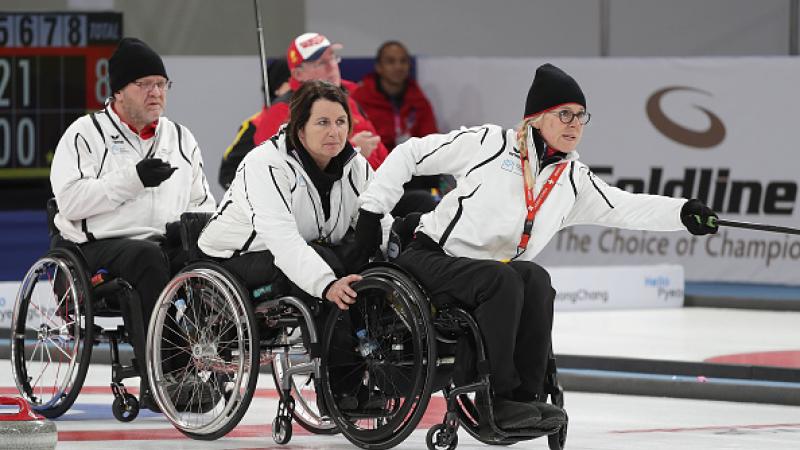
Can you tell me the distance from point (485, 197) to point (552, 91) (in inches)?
15.2

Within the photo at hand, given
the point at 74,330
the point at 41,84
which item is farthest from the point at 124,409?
the point at 41,84

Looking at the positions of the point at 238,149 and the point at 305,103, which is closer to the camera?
the point at 305,103

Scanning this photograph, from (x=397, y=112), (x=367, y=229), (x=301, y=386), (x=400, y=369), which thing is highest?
(x=397, y=112)

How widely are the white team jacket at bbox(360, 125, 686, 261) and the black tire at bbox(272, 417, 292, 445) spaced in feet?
2.39

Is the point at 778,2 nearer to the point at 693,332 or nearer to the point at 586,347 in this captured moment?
the point at 693,332

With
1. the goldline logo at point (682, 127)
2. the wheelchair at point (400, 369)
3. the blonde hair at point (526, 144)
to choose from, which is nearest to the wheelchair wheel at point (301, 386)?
the wheelchair at point (400, 369)

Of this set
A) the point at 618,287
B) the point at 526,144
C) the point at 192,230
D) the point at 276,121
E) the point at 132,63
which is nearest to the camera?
the point at 526,144

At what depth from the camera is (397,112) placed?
38.5 feet

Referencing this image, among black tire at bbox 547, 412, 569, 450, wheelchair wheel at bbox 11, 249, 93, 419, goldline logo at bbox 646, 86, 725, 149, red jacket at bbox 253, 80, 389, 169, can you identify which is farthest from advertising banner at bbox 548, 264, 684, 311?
black tire at bbox 547, 412, 569, 450

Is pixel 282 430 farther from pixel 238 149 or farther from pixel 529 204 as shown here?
pixel 238 149

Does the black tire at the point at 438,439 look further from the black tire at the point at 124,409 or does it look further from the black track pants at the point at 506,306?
the black tire at the point at 124,409

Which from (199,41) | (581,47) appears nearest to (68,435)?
(199,41)

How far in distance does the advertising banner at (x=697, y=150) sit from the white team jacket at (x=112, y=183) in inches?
206

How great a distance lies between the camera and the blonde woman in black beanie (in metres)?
5.33
